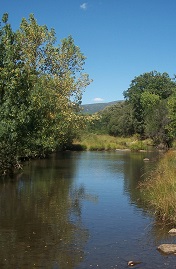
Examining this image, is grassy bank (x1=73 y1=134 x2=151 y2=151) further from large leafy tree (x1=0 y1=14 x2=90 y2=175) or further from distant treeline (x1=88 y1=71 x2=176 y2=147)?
large leafy tree (x1=0 y1=14 x2=90 y2=175)

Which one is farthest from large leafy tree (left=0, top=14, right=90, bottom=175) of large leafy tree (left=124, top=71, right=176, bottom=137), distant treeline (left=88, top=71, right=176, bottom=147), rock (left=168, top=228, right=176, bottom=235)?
large leafy tree (left=124, top=71, right=176, bottom=137)

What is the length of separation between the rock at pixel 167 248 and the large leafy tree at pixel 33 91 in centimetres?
1540

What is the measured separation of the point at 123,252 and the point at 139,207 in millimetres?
6743

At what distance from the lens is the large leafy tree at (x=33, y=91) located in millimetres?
24667

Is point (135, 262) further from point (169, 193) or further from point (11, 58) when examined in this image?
point (11, 58)

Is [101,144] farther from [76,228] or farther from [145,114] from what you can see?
[76,228]

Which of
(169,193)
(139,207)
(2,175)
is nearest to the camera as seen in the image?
(169,193)

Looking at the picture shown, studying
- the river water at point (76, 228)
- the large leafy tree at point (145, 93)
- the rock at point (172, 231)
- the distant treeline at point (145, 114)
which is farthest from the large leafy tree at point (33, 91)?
the large leafy tree at point (145, 93)

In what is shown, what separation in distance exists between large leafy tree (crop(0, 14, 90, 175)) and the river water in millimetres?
4421

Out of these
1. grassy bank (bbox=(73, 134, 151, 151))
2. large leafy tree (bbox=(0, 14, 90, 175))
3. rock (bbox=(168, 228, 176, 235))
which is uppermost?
large leafy tree (bbox=(0, 14, 90, 175))

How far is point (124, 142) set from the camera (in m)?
72.7

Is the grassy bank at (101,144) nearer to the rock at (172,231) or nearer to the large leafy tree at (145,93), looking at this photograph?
the large leafy tree at (145,93)

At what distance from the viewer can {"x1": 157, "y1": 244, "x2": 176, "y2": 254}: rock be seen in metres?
10.7

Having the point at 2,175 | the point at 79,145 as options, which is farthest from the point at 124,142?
the point at 2,175
